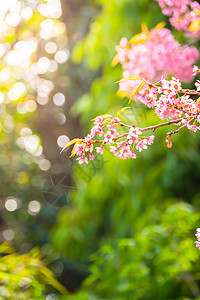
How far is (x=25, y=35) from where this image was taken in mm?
4715

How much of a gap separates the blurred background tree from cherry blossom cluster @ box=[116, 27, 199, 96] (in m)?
0.16

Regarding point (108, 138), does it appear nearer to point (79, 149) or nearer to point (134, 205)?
point (79, 149)

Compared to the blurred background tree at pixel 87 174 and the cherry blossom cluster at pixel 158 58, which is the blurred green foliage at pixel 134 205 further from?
the cherry blossom cluster at pixel 158 58

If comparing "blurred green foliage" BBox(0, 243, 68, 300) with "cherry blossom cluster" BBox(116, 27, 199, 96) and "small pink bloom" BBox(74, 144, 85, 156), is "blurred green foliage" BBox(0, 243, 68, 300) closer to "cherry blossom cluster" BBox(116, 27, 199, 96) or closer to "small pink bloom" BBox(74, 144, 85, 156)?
"cherry blossom cluster" BBox(116, 27, 199, 96)

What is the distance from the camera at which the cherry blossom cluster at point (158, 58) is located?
1600mm

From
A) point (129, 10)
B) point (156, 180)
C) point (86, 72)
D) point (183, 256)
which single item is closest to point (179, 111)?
point (183, 256)

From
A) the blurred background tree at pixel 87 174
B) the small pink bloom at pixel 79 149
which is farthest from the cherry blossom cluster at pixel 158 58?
the small pink bloom at pixel 79 149

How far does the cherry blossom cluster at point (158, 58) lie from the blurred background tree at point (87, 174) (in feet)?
0.54

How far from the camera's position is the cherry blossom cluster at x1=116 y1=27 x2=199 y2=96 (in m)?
1.60

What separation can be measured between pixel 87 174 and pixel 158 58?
653mm

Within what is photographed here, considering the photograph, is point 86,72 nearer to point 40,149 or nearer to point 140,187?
point 40,149

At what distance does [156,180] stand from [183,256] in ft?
3.04

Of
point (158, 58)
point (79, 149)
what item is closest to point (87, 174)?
point (79, 149)

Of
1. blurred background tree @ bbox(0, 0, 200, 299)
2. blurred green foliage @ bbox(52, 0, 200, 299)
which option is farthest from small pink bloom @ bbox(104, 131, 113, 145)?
blurred green foliage @ bbox(52, 0, 200, 299)
